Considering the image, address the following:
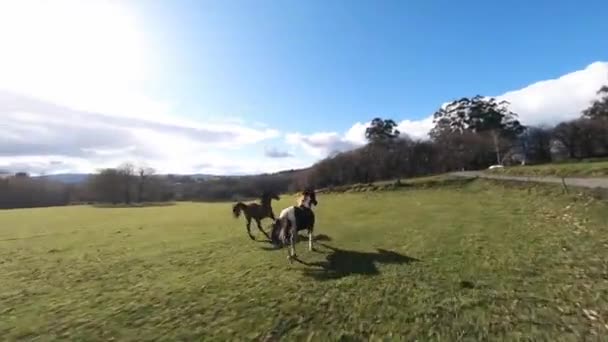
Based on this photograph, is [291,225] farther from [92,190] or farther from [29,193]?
[29,193]

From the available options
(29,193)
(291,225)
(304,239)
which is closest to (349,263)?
(291,225)

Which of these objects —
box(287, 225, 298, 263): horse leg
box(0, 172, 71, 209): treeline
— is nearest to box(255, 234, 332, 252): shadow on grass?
box(287, 225, 298, 263): horse leg

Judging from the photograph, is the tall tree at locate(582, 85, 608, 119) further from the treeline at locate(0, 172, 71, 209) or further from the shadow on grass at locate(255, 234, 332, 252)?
the treeline at locate(0, 172, 71, 209)

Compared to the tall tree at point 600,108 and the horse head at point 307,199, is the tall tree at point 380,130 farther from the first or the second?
the horse head at point 307,199

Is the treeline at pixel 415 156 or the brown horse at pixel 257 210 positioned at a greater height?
the treeline at pixel 415 156

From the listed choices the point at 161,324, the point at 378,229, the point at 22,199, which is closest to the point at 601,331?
the point at 161,324

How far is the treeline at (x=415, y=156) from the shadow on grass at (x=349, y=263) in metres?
45.9

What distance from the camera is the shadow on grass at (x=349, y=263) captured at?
11.0 meters

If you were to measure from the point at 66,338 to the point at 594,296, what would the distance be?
11.1 meters

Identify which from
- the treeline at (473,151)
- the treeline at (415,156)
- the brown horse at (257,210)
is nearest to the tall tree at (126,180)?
the treeline at (415,156)

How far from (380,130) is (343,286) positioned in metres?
89.2

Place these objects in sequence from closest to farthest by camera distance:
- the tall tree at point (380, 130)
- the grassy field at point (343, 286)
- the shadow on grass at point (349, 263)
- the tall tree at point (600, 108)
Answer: the grassy field at point (343, 286)
the shadow on grass at point (349, 263)
the tall tree at point (600, 108)
the tall tree at point (380, 130)

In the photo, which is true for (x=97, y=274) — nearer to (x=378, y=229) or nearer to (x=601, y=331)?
(x=378, y=229)

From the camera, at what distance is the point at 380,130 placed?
3784 inches
